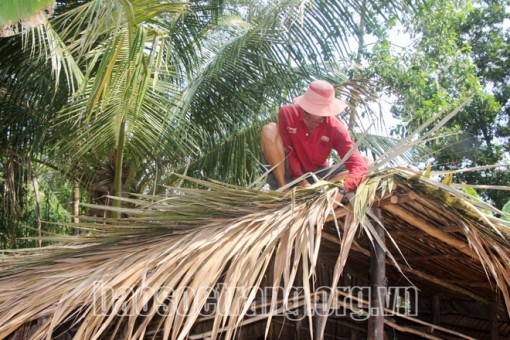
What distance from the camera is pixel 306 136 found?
4004mm

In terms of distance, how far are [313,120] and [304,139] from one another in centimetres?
12

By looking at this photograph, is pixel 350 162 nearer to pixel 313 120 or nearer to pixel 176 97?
pixel 313 120

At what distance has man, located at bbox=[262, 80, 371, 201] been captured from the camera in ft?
12.7

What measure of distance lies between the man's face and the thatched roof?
0.66m

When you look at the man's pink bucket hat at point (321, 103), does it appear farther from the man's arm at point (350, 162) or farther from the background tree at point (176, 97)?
the background tree at point (176, 97)

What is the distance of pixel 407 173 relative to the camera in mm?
3094

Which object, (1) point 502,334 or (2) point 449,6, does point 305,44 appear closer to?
(1) point 502,334


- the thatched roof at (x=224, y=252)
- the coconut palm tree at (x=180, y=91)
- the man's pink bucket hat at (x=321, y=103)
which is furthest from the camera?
the coconut palm tree at (x=180, y=91)

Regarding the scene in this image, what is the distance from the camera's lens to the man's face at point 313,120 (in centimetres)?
394

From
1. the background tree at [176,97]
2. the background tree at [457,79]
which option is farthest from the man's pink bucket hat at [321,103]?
the background tree at [457,79]

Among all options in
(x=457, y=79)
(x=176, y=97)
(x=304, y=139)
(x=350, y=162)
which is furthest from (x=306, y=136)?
(x=457, y=79)

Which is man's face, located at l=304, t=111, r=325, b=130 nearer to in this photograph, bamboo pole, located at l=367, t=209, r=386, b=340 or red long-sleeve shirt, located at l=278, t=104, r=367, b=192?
red long-sleeve shirt, located at l=278, t=104, r=367, b=192

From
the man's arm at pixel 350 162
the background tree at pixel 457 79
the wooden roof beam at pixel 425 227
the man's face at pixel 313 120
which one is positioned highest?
the background tree at pixel 457 79

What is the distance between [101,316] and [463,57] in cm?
948
